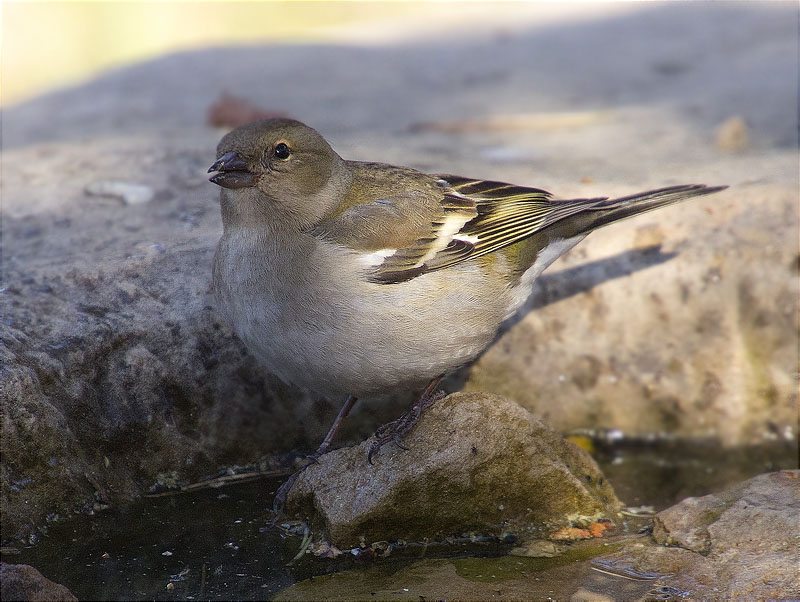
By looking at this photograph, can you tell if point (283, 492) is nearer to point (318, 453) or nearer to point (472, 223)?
point (318, 453)

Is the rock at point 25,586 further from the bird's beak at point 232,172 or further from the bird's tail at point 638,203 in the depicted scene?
the bird's tail at point 638,203

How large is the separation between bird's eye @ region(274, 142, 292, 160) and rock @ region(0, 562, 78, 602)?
1978 millimetres

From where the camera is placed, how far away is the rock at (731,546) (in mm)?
3312

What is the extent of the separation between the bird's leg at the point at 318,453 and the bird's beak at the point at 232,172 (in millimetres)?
1201

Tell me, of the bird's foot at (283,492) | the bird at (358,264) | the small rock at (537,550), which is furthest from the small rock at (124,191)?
the small rock at (537,550)

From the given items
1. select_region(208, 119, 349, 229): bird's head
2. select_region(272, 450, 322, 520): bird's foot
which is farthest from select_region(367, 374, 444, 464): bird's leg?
select_region(208, 119, 349, 229): bird's head

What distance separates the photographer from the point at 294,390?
4703 millimetres

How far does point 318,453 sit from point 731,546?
75.7 inches

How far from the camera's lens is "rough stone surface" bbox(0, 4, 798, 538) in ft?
13.7

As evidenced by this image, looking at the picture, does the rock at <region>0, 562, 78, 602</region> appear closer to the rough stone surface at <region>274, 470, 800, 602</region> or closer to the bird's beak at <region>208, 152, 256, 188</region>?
the rough stone surface at <region>274, 470, 800, 602</region>

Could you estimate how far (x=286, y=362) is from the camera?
391 centimetres

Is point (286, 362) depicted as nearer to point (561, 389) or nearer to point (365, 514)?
point (365, 514)

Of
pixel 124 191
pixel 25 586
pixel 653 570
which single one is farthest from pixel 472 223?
pixel 124 191

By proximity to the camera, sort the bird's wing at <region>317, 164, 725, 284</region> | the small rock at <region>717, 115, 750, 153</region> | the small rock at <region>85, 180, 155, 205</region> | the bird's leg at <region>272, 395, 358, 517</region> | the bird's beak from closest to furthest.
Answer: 1. the bird's beak
2. the bird's wing at <region>317, 164, 725, 284</region>
3. the bird's leg at <region>272, 395, 358, 517</region>
4. the small rock at <region>85, 180, 155, 205</region>
5. the small rock at <region>717, 115, 750, 153</region>
